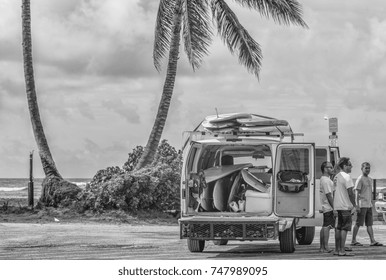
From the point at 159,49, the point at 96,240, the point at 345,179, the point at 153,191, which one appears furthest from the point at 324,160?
the point at 159,49

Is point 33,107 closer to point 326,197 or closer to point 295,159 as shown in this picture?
point 295,159

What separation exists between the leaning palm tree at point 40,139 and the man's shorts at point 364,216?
31.5ft

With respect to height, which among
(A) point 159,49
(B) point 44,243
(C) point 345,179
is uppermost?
(A) point 159,49

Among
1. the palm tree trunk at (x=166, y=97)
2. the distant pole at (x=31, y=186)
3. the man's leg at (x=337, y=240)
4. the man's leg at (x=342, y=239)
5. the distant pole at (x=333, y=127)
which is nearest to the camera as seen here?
the man's leg at (x=342, y=239)

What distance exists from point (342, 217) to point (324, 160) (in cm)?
173

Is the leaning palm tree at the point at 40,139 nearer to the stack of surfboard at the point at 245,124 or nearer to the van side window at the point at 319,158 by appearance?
the van side window at the point at 319,158

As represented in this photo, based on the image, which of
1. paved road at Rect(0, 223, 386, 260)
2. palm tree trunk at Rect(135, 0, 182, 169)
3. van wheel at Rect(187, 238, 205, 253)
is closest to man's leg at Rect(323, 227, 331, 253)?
paved road at Rect(0, 223, 386, 260)

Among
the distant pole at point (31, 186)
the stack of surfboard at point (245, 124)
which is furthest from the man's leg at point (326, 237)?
the distant pole at point (31, 186)

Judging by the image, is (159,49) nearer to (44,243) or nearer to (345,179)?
(44,243)

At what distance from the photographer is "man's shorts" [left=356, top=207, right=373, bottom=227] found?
17.1 m

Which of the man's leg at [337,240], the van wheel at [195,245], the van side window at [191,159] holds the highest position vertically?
the van side window at [191,159]

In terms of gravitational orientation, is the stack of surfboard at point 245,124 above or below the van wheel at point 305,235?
above

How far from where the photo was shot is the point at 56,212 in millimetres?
23938

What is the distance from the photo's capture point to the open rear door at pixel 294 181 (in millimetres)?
14945
